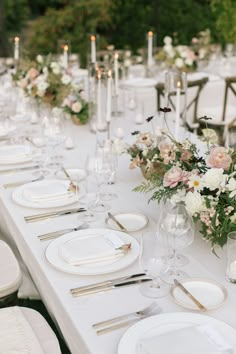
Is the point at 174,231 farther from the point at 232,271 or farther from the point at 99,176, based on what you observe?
the point at 99,176

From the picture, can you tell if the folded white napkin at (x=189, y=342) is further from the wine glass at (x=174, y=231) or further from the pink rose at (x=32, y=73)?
the pink rose at (x=32, y=73)

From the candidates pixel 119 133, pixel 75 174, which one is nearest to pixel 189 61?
pixel 119 133

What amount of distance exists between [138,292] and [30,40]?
22.0 ft

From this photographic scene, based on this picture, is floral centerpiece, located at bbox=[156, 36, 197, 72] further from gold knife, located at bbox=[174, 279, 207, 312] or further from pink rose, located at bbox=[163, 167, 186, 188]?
gold knife, located at bbox=[174, 279, 207, 312]

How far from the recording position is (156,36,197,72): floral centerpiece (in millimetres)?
4590

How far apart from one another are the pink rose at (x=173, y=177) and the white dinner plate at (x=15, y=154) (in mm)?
1064

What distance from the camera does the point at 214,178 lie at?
1753mm

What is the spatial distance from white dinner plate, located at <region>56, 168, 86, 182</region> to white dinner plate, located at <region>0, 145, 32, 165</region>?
27 centimetres

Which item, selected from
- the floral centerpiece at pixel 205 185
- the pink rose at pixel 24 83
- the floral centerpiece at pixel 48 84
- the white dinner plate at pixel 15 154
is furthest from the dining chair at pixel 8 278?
→ the pink rose at pixel 24 83

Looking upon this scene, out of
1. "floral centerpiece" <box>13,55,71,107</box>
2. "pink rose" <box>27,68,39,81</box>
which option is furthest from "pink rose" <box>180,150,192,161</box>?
"pink rose" <box>27,68,39,81</box>

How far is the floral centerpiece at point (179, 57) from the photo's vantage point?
4590mm

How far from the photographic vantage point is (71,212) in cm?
210

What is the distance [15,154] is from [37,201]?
2.06ft

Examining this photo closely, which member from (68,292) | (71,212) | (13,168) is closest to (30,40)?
(13,168)
